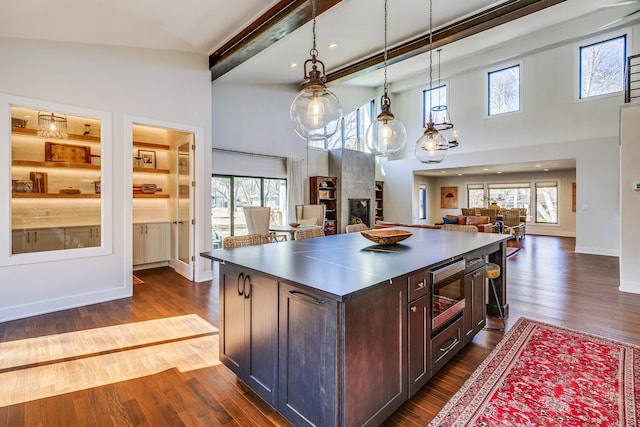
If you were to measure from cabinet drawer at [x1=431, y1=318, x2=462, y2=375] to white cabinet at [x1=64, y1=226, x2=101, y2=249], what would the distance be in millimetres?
4104

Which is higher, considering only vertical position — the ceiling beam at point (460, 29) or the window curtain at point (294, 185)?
the ceiling beam at point (460, 29)

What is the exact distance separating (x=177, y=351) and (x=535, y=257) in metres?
7.41

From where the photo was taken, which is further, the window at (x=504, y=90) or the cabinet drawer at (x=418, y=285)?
the window at (x=504, y=90)

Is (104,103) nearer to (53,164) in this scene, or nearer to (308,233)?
(53,164)

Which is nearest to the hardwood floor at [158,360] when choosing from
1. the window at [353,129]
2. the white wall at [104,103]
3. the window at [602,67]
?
the white wall at [104,103]

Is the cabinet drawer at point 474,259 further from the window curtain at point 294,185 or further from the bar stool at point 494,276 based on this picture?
the window curtain at point 294,185

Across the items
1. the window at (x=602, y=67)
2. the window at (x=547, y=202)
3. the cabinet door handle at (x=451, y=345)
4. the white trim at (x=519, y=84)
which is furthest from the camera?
the window at (x=547, y=202)

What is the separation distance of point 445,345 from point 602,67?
968cm

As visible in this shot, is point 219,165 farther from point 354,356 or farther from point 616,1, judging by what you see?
point 616,1

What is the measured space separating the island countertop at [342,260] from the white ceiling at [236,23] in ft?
9.84

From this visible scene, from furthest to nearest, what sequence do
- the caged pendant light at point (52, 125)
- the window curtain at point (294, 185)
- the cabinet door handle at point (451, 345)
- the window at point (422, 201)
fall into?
1. the window at point (422, 201)
2. the window curtain at point (294, 185)
3. the caged pendant light at point (52, 125)
4. the cabinet door handle at point (451, 345)

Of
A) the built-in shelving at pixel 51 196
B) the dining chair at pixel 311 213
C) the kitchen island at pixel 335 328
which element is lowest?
the kitchen island at pixel 335 328

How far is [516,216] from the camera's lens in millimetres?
10148

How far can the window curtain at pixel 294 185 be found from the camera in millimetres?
8453
